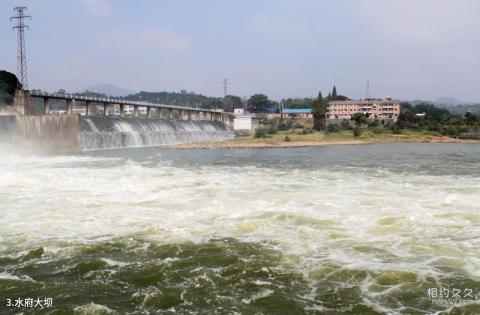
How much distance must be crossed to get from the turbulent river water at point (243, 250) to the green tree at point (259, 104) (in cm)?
14278

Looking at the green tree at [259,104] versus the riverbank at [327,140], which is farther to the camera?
the green tree at [259,104]

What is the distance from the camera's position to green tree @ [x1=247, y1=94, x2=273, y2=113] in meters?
158

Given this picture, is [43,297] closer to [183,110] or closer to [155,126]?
[155,126]

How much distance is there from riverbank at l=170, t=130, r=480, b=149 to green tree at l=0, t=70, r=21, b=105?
20650mm

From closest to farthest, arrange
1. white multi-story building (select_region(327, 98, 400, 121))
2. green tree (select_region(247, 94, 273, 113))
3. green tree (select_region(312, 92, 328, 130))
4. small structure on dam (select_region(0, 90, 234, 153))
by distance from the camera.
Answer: small structure on dam (select_region(0, 90, 234, 153))
green tree (select_region(312, 92, 328, 130))
white multi-story building (select_region(327, 98, 400, 121))
green tree (select_region(247, 94, 273, 113))

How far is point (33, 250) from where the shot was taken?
28.9 feet

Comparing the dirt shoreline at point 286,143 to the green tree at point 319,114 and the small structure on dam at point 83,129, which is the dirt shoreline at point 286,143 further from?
the green tree at point 319,114

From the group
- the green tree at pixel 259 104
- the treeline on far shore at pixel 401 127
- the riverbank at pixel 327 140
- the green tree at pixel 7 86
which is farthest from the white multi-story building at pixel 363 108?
the green tree at pixel 7 86

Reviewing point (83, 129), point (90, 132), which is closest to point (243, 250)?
point (90, 132)

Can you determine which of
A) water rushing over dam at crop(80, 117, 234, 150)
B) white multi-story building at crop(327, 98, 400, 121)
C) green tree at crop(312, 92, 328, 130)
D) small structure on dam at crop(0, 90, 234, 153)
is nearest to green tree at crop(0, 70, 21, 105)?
small structure on dam at crop(0, 90, 234, 153)

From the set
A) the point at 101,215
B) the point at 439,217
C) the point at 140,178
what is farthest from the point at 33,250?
the point at 140,178

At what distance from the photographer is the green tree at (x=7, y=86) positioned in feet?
138

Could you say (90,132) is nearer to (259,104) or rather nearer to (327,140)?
(327,140)

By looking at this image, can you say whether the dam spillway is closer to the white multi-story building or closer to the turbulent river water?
the turbulent river water
